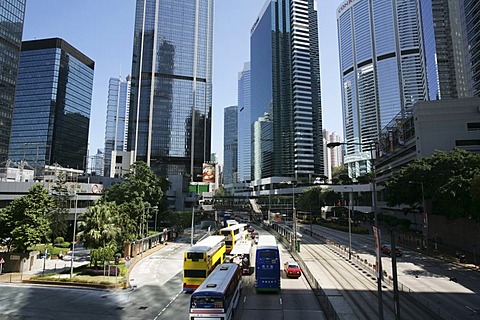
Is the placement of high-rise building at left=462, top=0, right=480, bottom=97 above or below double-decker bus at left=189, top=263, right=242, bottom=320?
above

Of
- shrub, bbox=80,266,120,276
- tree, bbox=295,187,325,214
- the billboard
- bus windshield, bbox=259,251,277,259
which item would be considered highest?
the billboard

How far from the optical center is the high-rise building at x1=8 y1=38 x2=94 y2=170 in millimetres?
158125

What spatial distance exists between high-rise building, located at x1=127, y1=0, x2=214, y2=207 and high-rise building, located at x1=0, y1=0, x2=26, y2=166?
55650 millimetres

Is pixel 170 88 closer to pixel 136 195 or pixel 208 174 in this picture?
pixel 208 174

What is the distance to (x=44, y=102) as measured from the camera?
158500mm

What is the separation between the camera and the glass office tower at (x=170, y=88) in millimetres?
166875

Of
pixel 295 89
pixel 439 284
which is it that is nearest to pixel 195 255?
pixel 439 284

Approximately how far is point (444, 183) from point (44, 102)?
17423 cm

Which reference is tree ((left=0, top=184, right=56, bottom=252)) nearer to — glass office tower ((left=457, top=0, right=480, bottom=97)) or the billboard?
the billboard

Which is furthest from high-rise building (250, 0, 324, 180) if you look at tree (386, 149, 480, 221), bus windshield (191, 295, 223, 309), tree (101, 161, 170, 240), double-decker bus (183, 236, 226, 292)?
bus windshield (191, 295, 223, 309)

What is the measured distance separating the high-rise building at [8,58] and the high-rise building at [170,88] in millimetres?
55650

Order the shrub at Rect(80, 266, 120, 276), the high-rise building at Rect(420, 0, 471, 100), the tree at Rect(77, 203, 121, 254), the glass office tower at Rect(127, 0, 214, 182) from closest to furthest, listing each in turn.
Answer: the shrub at Rect(80, 266, 120, 276) → the tree at Rect(77, 203, 121, 254) → the high-rise building at Rect(420, 0, 471, 100) → the glass office tower at Rect(127, 0, 214, 182)

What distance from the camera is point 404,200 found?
5725 centimetres

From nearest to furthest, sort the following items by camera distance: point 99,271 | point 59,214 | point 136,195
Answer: point 99,271 < point 59,214 < point 136,195
